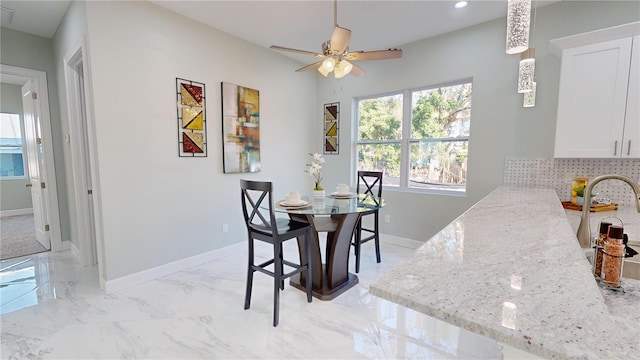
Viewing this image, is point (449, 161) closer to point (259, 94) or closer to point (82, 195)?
point (259, 94)

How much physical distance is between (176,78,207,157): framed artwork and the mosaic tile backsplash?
3.48 meters

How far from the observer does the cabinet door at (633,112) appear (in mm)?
2070

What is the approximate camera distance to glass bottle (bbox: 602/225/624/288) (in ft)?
2.97

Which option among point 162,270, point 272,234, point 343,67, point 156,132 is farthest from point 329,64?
point 162,270

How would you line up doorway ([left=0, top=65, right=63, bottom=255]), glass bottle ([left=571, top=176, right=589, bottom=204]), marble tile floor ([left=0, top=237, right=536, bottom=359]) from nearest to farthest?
1. marble tile floor ([left=0, top=237, right=536, bottom=359])
2. glass bottle ([left=571, top=176, right=589, bottom=204])
3. doorway ([left=0, top=65, right=63, bottom=255])

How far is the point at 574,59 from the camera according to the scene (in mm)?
2312

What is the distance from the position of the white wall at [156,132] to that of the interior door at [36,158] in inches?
73.0

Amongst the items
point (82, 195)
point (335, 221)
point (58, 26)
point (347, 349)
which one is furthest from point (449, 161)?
point (58, 26)

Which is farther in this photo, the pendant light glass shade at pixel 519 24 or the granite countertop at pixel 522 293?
the pendant light glass shade at pixel 519 24

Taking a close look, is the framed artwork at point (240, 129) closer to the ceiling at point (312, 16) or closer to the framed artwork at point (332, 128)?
the ceiling at point (312, 16)

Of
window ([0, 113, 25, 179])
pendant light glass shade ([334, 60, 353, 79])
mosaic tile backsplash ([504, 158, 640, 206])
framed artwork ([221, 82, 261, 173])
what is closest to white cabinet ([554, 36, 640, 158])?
mosaic tile backsplash ([504, 158, 640, 206])

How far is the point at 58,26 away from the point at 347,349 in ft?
14.8

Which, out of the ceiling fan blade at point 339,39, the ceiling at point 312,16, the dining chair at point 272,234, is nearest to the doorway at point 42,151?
the ceiling at point 312,16

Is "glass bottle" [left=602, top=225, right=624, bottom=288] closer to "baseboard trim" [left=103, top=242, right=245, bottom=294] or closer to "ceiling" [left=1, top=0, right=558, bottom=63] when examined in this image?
"ceiling" [left=1, top=0, right=558, bottom=63]
